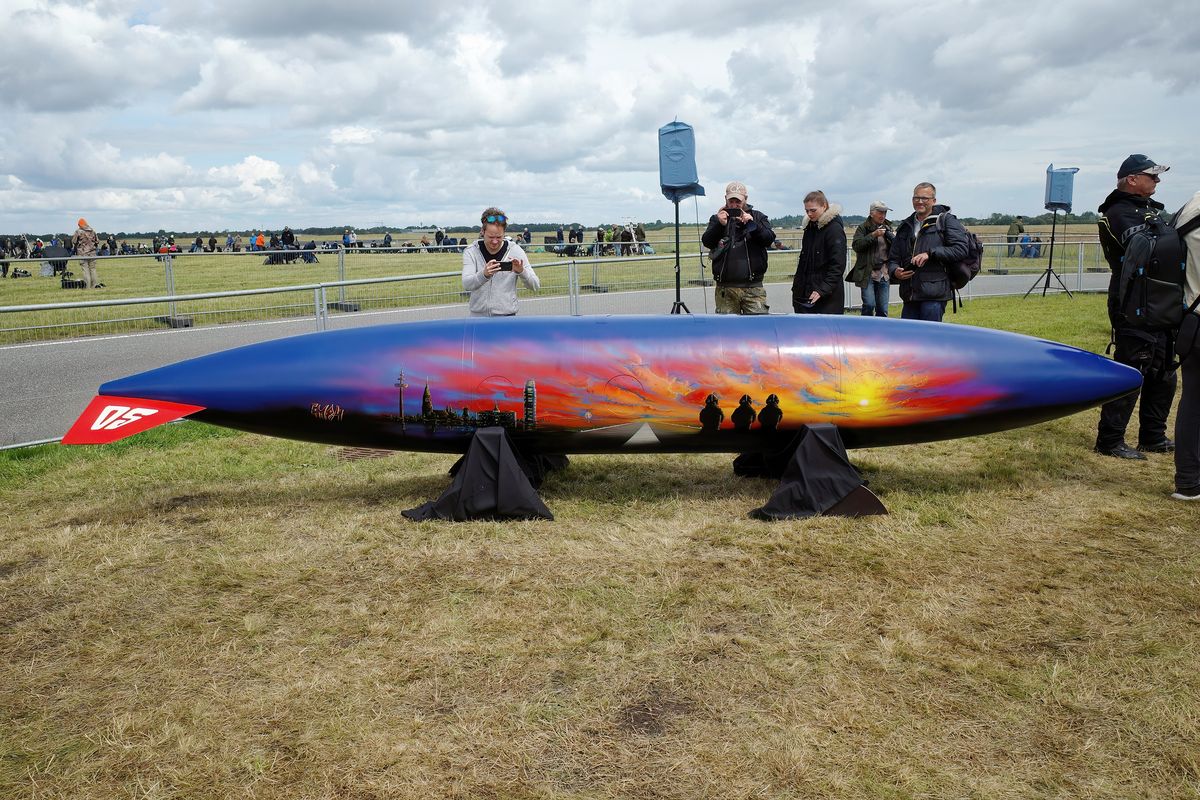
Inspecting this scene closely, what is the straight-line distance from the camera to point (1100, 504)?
235 inches

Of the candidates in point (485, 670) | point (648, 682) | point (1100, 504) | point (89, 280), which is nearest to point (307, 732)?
point (485, 670)

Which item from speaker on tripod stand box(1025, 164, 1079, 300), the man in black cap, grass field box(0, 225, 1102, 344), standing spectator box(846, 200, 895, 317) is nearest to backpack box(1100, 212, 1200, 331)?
the man in black cap

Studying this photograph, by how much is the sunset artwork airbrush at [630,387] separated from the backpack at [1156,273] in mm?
645

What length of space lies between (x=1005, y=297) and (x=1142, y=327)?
1464 centimetres

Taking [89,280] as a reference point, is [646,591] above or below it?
below

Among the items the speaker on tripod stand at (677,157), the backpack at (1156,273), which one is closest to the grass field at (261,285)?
the speaker on tripod stand at (677,157)

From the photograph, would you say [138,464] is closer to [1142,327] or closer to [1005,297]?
[1142,327]

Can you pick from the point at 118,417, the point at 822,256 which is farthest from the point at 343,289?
the point at 118,417

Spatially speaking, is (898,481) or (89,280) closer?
(898,481)

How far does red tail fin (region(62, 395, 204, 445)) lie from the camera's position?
18.0 ft

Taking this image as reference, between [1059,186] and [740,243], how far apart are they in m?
14.8

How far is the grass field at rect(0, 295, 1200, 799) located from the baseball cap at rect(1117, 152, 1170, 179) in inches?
90.8

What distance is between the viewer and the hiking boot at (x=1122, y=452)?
7.05 m

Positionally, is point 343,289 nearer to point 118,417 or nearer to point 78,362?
point 78,362
